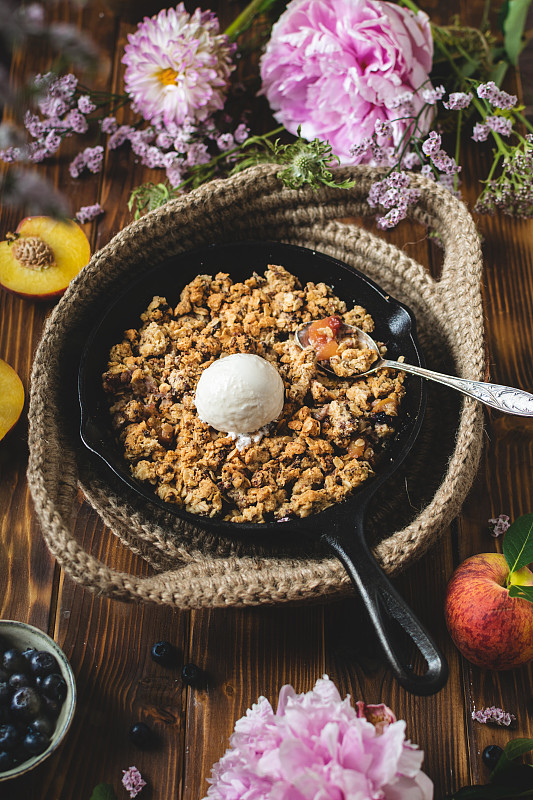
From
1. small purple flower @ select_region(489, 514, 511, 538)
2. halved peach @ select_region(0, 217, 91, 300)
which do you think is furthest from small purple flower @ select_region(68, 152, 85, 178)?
small purple flower @ select_region(489, 514, 511, 538)

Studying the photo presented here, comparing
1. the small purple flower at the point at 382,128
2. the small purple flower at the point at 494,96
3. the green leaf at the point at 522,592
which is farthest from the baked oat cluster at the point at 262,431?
the small purple flower at the point at 494,96

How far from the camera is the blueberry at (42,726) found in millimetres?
1278

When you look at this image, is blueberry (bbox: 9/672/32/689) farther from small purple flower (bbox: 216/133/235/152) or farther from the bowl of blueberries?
small purple flower (bbox: 216/133/235/152)

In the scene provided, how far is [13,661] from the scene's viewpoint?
1319 millimetres

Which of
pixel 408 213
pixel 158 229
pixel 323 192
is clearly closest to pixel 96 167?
pixel 158 229

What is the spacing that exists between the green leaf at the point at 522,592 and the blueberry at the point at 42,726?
905 mm

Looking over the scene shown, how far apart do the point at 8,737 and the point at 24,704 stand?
0.06 meters

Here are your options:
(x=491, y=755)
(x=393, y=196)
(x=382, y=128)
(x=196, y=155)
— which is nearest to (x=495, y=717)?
(x=491, y=755)

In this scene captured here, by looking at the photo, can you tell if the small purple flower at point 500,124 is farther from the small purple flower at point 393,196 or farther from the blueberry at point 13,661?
the blueberry at point 13,661

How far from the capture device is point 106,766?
4.59ft

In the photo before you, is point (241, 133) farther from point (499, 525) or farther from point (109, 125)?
point (499, 525)

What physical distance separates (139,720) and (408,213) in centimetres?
130

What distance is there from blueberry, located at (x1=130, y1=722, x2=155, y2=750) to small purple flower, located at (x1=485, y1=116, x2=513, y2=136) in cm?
167

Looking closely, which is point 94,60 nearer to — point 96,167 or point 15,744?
point 15,744
